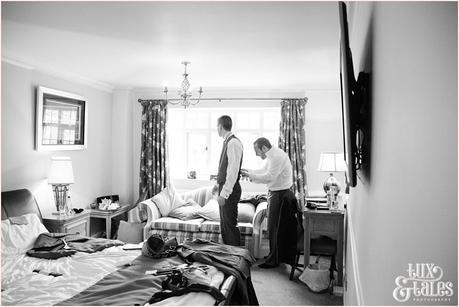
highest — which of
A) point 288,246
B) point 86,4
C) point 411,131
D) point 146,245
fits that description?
point 86,4

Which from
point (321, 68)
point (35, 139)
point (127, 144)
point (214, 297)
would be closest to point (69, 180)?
point (35, 139)

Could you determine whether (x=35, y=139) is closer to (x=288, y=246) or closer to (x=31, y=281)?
(x=31, y=281)

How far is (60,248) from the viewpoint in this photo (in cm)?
329

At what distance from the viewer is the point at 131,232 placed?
17.1 feet

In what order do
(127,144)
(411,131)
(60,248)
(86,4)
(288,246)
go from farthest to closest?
(127,144), (288,246), (60,248), (86,4), (411,131)

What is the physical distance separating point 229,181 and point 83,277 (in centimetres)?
186

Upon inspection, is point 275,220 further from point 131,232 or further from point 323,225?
point 131,232

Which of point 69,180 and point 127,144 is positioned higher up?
point 127,144

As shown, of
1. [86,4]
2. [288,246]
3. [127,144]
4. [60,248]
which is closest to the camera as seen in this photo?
[86,4]

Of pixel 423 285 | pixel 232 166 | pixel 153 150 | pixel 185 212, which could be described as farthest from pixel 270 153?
pixel 423 285

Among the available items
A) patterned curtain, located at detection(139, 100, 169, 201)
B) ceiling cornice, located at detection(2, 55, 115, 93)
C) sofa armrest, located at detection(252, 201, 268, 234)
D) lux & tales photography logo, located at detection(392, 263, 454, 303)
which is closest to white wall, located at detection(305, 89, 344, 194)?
sofa armrest, located at detection(252, 201, 268, 234)

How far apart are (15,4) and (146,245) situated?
196 centimetres

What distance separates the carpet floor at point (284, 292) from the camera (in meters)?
3.46

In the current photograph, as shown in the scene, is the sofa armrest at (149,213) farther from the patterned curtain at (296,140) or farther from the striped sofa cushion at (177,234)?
the patterned curtain at (296,140)
